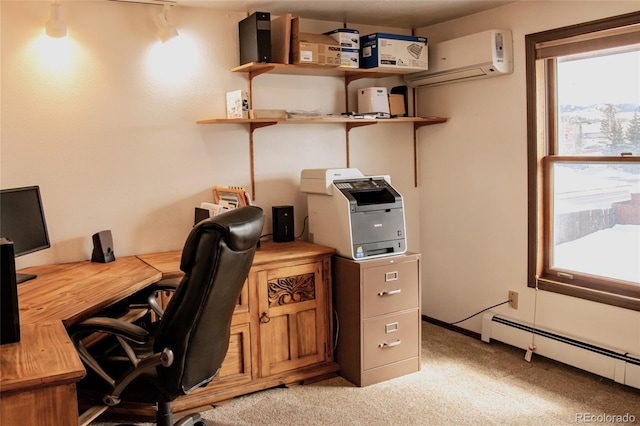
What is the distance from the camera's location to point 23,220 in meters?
2.89

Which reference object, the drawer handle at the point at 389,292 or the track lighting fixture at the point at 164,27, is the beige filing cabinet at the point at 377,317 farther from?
the track lighting fixture at the point at 164,27

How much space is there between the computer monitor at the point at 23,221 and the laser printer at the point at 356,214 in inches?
60.5

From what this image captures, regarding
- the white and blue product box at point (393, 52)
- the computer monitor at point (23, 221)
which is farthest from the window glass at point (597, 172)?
the computer monitor at point (23, 221)

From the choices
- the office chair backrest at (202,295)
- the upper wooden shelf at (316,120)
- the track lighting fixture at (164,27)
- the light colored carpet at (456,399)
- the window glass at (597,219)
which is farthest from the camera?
the upper wooden shelf at (316,120)

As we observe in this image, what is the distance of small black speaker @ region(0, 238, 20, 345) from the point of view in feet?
5.72

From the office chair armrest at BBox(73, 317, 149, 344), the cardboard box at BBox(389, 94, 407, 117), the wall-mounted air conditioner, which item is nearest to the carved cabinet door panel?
the office chair armrest at BBox(73, 317, 149, 344)

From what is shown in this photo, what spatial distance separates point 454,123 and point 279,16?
1.44 m

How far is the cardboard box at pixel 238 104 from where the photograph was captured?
3.49 m

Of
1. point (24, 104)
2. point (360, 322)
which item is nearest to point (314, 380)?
point (360, 322)

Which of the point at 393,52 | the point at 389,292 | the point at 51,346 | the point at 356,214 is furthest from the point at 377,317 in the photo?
the point at 51,346

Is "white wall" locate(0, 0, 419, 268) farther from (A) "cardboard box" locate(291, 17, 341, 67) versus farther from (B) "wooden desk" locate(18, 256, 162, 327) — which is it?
(A) "cardboard box" locate(291, 17, 341, 67)

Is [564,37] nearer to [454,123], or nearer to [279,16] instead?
[454,123]

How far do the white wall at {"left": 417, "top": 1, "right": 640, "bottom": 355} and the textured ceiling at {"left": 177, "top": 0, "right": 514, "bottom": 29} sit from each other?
17cm

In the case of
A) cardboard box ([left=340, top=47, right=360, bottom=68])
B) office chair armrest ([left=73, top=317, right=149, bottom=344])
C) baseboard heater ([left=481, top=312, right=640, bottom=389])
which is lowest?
baseboard heater ([left=481, top=312, right=640, bottom=389])
